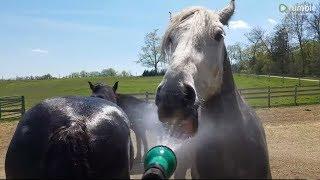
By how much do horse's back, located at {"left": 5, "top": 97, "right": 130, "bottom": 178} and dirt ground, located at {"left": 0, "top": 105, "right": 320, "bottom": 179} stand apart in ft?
5.99

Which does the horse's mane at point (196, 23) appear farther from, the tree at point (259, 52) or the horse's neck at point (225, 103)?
the tree at point (259, 52)

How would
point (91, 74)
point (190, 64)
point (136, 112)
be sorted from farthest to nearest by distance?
point (91, 74), point (136, 112), point (190, 64)

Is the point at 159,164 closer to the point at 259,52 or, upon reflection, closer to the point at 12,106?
the point at 12,106

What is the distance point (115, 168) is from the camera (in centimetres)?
299

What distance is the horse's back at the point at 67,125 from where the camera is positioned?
2840mm

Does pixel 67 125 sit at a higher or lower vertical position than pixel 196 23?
lower

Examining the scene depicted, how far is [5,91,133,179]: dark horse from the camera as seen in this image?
269 cm

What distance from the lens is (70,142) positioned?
8.89 feet

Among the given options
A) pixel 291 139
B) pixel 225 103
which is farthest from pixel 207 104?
pixel 291 139

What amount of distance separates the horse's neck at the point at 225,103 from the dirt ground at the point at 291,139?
7.56 ft

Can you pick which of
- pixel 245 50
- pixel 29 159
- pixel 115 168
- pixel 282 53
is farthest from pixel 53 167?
pixel 245 50

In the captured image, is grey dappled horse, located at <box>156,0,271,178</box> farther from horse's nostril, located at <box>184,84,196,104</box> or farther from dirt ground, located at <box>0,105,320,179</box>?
dirt ground, located at <box>0,105,320,179</box>

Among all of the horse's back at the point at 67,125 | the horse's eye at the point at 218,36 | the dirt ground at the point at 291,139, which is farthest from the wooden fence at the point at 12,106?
the horse's eye at the point at 218,36

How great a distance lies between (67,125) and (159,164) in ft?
5.11
